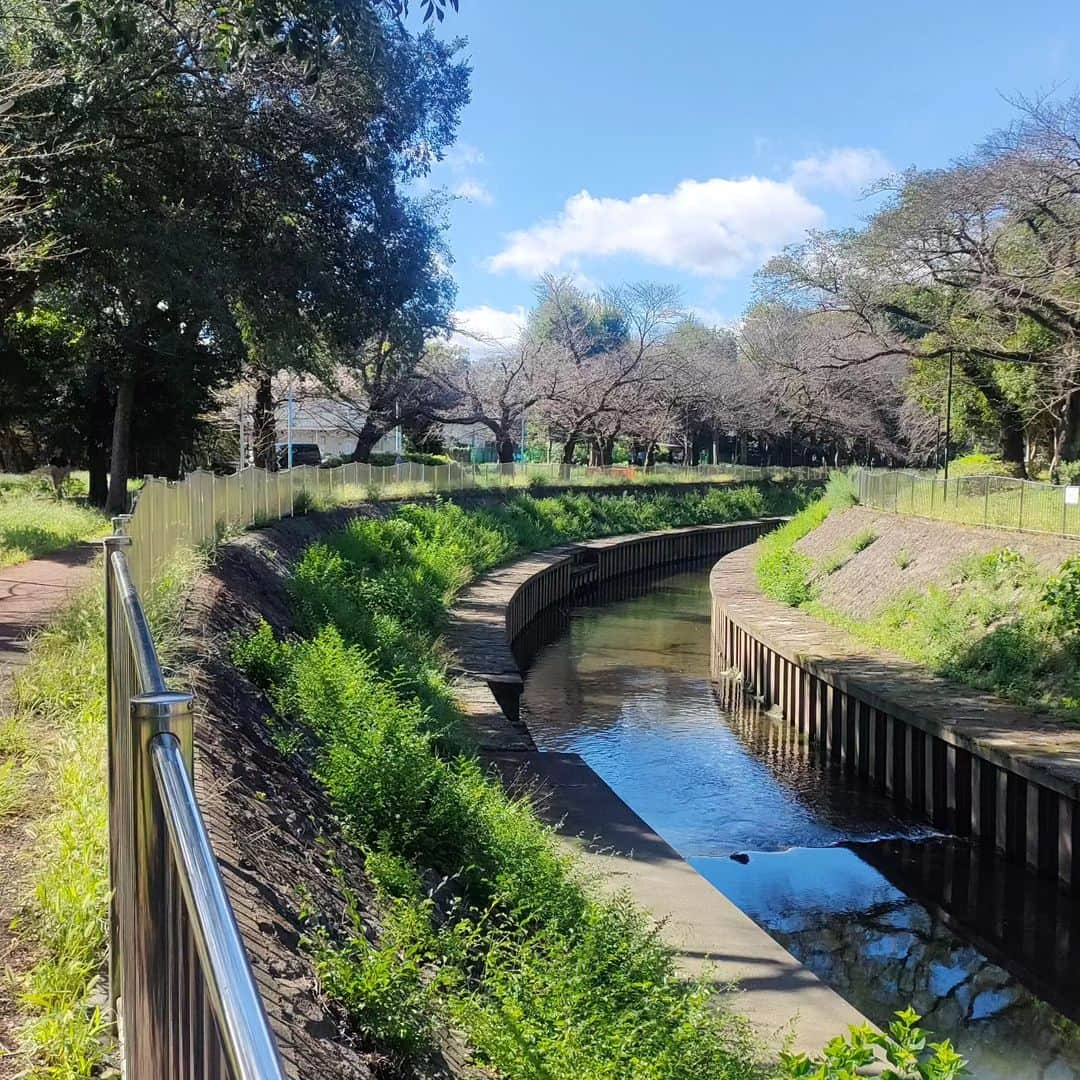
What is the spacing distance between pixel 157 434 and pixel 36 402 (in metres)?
3.22

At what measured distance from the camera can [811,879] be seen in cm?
1238

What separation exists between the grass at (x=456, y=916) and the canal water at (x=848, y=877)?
3.17 metres

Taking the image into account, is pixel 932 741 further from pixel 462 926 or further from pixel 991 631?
pixel 462 926

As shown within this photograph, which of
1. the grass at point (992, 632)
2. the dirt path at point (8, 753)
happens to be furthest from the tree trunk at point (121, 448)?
the grass at point (992, 632)

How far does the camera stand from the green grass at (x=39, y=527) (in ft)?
54.4

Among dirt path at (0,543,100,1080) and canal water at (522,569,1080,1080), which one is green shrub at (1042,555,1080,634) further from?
dirt path at (0,543,100,1080)

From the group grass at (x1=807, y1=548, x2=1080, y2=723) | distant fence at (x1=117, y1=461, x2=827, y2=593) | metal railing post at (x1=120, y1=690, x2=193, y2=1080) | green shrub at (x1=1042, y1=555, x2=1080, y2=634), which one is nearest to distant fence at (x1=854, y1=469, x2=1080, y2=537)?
grass at (x1=807, y1=548, x2=1080, y2=723)

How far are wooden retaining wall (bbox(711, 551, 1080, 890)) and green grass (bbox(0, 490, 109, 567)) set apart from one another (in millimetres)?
12134

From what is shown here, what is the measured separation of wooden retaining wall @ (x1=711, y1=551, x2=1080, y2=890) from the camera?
1210 cm

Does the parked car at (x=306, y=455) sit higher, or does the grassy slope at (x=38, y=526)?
Answer: the parked car at (x=306, y=455)

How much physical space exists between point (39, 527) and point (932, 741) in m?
14.5

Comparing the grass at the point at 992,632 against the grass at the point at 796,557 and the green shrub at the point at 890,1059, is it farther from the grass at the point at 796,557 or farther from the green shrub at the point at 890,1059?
the green shrub at the point at 890,1059

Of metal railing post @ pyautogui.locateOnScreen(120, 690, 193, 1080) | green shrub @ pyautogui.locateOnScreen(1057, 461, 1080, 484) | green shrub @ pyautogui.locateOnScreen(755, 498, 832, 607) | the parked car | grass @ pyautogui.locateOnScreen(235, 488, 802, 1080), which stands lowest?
grass @ pyautogui.locateOnScreen(235, 488, 802, 1080)

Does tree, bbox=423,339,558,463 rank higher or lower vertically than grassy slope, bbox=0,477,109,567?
higher
